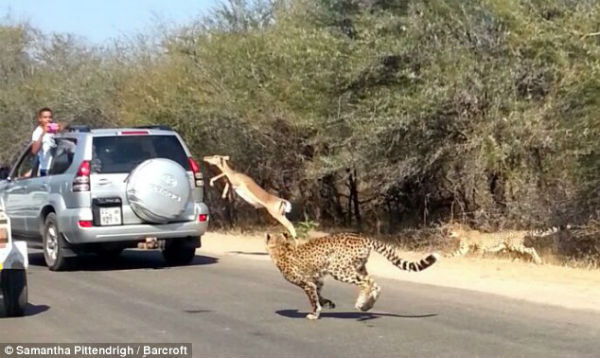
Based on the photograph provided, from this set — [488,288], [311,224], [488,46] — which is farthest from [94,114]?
[488,288]

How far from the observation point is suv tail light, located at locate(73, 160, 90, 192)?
1483 cm

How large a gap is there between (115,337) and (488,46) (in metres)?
8.97

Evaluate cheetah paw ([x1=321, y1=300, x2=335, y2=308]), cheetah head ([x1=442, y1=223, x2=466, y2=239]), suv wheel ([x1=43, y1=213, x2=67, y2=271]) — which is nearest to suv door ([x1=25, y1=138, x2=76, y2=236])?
suv wheel ([x1=43, y1=213, x2=67, y2=271])

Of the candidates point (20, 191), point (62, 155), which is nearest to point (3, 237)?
point (62, 155)

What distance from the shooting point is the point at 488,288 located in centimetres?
1330

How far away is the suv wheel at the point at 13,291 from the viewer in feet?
35.5

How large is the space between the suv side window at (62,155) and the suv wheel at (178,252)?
1980mm

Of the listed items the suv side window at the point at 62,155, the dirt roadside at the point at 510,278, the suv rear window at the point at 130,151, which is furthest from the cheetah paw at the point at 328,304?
the suv side window at the point at 62,155

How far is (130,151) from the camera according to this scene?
15.3 m

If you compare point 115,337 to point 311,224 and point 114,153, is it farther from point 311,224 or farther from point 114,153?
point 311,224

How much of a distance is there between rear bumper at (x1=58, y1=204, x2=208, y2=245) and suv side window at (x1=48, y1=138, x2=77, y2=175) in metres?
0.84

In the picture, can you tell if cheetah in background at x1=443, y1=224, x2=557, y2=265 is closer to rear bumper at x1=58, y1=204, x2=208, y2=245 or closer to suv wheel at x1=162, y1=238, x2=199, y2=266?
suv wheel at x1=162, y1=238, x2=199, y2=266

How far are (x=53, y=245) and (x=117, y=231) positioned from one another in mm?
1208

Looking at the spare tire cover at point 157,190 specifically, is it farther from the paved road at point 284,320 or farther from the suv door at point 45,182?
the suv door at point 45,182
